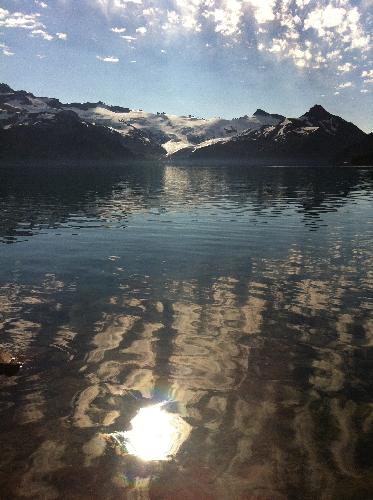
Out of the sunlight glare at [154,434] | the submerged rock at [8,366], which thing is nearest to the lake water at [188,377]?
the sunlight glare at [154,434]

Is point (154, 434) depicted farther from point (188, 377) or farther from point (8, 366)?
point (8, 366)

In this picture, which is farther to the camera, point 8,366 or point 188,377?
point 8,366

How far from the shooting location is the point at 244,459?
29.8 ft

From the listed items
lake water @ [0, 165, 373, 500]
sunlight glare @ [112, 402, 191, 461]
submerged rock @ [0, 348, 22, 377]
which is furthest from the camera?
submerged rock @ [0, 348, 22, 377]

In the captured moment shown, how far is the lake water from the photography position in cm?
865

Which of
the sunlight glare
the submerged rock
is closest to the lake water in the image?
the sunlight glare

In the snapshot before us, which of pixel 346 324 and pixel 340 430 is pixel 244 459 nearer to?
pixel 340 430

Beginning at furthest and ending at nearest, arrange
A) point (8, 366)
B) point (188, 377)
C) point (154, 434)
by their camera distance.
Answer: point (8, 366) → point (188, 377) → point (154, 434)

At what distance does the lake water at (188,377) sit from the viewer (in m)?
8.65

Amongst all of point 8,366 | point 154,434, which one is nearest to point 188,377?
point 154,434

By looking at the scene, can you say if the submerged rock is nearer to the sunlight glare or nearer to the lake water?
the lake water

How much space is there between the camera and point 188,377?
41.0ft

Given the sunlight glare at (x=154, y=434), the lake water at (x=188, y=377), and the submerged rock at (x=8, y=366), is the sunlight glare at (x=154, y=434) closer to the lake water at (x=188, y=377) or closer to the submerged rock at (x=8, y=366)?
the lake water at (x=188, y=377)

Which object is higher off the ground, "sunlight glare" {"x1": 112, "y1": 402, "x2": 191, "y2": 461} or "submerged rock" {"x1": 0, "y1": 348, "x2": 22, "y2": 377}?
"submerged rock" {"x1": 0, "y1": 348, "x2": 22, "y2": 377}
